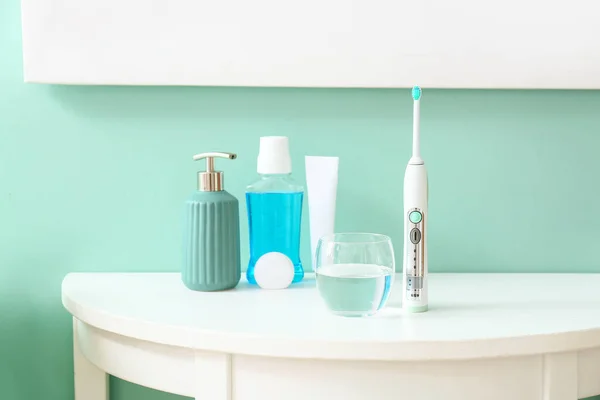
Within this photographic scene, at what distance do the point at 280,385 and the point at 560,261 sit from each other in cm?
45

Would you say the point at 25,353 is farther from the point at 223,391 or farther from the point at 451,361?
the point at 451,361

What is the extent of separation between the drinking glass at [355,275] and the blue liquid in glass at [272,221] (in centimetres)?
14

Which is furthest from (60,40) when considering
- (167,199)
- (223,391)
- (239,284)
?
(223,391)

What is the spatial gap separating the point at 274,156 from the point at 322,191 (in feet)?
0.28

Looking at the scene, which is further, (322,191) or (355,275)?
(322,191)

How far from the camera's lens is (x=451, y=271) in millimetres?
877

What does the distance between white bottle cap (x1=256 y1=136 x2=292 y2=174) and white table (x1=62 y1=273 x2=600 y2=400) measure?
15 centimetres

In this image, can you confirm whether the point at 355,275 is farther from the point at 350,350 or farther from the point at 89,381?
the point at 89,381

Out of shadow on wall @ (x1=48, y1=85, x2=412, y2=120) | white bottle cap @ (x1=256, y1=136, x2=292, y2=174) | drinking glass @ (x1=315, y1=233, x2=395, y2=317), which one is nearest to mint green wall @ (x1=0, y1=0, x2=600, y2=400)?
shadow on wall @ (x1=48, y1=85, x2=412, y2=120)

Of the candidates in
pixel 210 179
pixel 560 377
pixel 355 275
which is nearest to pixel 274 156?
pixel 210 179

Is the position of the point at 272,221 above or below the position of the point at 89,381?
above

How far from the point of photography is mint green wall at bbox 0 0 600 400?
0.85 meters

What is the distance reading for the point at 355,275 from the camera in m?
0.64

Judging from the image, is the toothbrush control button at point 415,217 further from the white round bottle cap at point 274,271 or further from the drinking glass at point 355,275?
the white round bottle cap at point 274,271
